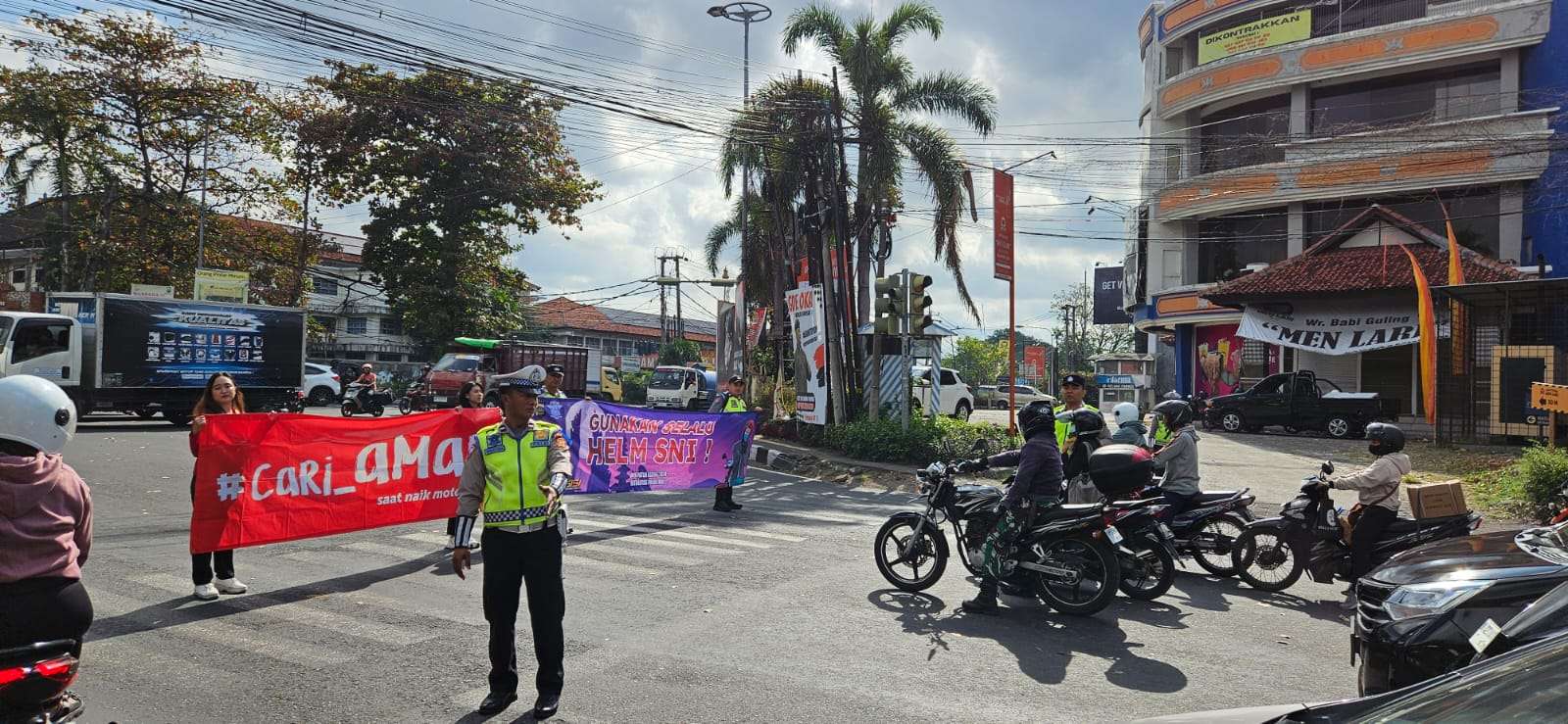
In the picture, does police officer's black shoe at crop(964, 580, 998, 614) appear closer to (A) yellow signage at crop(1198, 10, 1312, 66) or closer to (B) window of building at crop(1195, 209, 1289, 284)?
(B) window of building at crop(1195, 209, 1289, 284)

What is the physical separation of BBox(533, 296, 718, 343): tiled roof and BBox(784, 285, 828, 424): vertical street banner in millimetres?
47911

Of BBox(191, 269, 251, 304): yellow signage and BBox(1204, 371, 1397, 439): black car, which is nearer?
BBox(1204, 371, 1397, 439): black car

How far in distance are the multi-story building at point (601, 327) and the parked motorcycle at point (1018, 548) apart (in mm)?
60542

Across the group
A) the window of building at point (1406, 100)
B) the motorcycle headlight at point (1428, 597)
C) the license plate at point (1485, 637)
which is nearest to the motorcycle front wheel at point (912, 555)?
the motorcycle headlight at point (1428, 597)

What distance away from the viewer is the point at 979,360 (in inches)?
3482

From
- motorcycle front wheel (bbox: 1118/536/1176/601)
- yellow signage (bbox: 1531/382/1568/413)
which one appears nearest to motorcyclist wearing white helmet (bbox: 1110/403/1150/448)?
motorcycle front wheel (bbox: 1118/536/1176/601)

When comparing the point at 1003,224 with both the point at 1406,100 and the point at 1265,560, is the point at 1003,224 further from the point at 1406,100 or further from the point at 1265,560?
the point at 1406,100

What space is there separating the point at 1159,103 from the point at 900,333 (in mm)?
24263

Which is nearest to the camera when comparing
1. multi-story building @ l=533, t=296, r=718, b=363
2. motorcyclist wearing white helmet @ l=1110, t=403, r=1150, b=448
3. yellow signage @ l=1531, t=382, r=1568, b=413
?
motorcyclist wearing white helmet @ l=1110, t=403, r=1150, b=448

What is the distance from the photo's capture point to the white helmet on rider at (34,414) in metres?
3.30

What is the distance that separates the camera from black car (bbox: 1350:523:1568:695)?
426 cm

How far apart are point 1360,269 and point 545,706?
25.1 m

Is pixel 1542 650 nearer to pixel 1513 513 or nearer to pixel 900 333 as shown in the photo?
pixel 1513 513

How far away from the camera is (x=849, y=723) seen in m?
4.66
